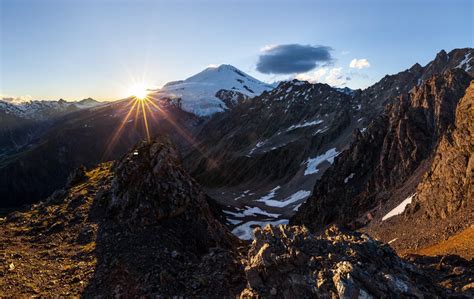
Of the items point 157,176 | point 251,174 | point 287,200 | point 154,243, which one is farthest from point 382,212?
point 251,174

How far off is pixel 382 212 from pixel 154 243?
4746cm

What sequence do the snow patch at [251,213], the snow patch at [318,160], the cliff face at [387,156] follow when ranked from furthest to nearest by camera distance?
the snow patch at [318,160] < the snow patch at [251,213] < the cliff face at [387,156]

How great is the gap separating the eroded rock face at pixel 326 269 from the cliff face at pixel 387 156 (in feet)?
180

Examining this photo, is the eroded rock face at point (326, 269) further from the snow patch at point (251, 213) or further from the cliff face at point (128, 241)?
the snow patch at point (251, 213)

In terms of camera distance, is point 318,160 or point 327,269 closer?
point 327,269

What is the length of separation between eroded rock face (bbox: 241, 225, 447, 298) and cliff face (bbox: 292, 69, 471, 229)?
54.8 metres

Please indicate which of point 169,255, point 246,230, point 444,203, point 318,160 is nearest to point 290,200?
point 318,160

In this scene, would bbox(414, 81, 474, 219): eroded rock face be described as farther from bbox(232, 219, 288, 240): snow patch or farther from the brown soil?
bbox(232, 219, 288, 240): snow patch

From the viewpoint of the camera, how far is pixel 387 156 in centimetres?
8325

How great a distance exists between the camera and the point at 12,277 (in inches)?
834

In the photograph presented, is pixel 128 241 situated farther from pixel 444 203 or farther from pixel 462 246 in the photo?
pixel 444 203

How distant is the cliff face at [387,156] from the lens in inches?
3024

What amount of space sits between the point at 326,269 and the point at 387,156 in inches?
2886

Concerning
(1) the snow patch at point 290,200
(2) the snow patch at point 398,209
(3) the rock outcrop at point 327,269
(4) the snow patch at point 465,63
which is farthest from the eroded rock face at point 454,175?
(4) the snow patch at point 465,63
